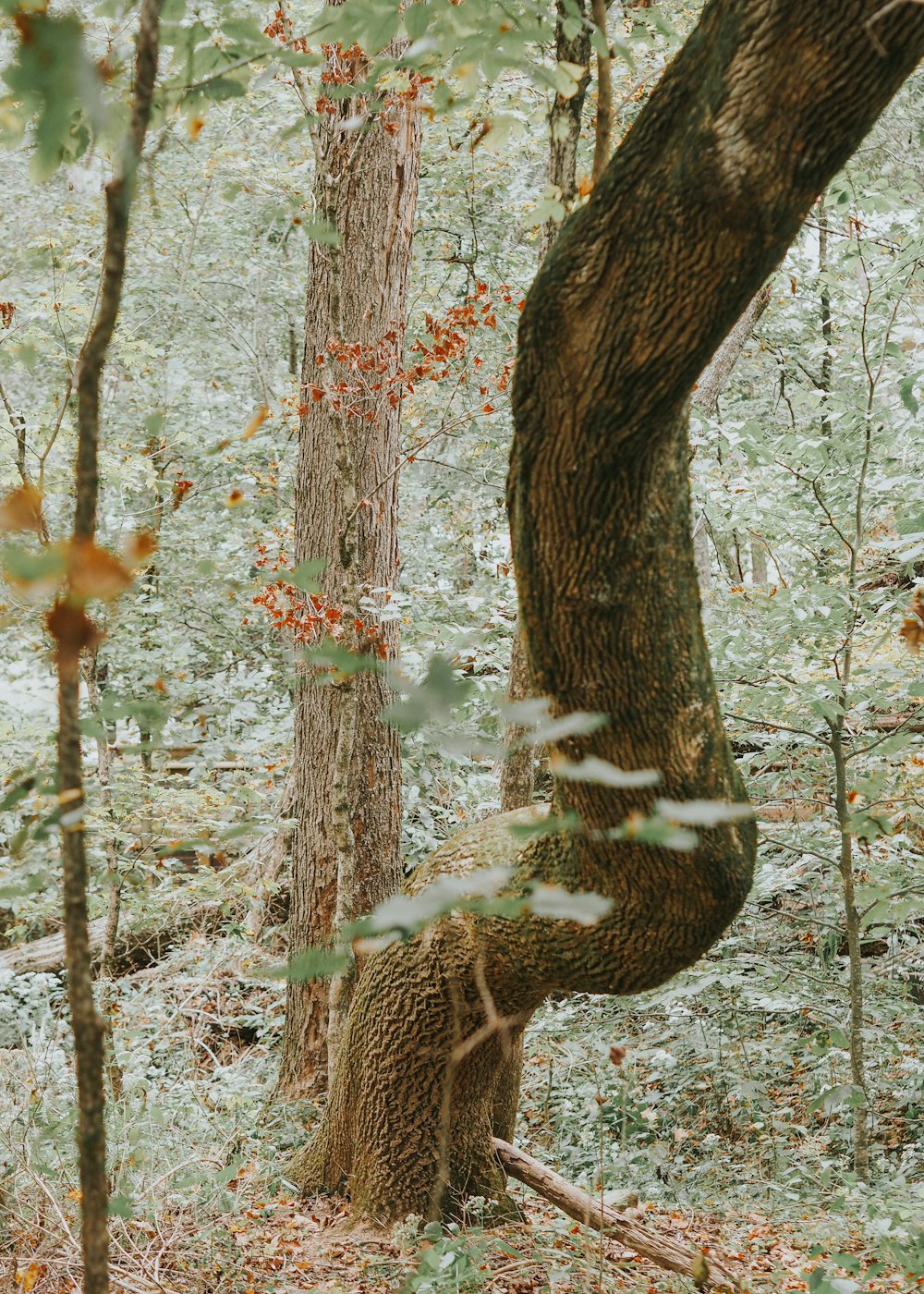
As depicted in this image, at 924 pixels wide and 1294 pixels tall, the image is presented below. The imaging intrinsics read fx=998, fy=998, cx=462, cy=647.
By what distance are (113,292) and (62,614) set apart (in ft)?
1.41

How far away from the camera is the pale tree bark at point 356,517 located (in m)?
4.48

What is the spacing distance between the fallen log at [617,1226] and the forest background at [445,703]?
0.42 feet

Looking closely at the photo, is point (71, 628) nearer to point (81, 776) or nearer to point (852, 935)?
point (81, 776)

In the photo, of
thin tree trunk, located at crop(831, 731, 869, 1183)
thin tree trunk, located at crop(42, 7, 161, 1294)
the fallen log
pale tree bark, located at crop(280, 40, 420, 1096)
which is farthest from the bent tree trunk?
thin tree trunk, located at crop(831, 731, 869, 1183)

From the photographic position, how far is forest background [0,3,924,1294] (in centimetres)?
285

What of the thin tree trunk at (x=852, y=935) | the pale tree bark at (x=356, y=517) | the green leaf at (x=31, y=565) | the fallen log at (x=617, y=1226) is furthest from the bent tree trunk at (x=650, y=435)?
the thin tree trunk at (x=852, y=935)

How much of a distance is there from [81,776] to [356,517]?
3179 millimetres

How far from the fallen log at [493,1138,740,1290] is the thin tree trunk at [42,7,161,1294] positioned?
180cm

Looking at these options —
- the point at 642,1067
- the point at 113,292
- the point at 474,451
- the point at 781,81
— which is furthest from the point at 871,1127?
the point at 474,451

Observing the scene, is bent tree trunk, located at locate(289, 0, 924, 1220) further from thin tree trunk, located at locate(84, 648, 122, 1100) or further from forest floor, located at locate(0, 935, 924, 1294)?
thin tree trunk, located at locate(84, 648, 122, 1100)

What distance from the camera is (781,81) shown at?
1.75m

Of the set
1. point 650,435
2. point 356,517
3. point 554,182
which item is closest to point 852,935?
point 356,517

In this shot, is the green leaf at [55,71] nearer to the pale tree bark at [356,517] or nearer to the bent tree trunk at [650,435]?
the bent tree trunk at [650,435]

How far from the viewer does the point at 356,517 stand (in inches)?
172
